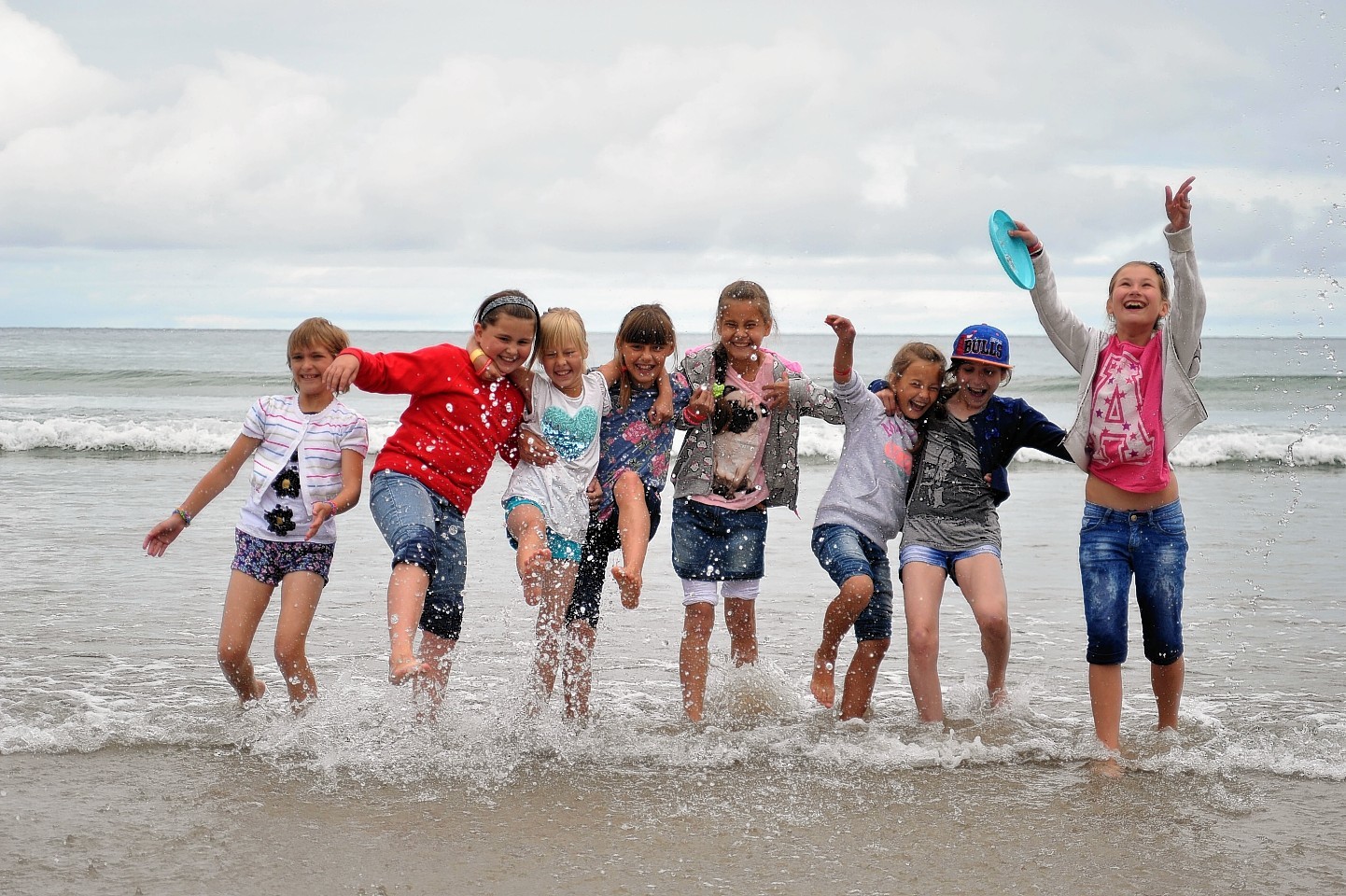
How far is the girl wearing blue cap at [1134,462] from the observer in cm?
447

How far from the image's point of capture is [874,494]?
5055 mm

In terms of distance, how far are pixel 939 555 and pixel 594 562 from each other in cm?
146

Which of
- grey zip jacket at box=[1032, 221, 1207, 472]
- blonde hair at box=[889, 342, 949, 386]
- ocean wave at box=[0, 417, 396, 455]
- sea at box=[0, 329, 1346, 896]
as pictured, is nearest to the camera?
sea at box=[0, 329, 1346, 896]

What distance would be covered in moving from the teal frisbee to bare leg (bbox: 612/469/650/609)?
172 cm

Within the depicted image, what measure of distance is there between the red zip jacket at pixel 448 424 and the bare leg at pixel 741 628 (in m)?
1.29

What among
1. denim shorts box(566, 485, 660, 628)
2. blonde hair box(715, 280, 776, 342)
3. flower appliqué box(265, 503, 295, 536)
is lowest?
denim shorts box(566, 485, 660, 628)

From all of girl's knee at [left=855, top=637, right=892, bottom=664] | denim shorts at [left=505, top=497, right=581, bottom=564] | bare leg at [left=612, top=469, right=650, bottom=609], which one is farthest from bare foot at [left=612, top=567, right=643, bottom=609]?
girl's knee at [left=855, top=637, right=892, bottom=664]

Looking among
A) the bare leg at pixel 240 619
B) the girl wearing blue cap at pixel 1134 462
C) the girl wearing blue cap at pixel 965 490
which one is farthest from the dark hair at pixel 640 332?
the bare leg at pixel 240 619

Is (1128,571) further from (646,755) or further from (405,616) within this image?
(405,616)

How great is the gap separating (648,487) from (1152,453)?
2.03 meters

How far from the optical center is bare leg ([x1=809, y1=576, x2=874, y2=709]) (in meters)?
4.75

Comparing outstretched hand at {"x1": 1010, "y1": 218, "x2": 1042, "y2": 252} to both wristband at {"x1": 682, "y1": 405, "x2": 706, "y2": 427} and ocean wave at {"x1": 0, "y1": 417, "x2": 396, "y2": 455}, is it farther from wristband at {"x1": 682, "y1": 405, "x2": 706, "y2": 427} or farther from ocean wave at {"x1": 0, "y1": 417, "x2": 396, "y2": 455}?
ocean wave at {"x1": 0, "y1": 417, "x2": 396, "y2": 455}

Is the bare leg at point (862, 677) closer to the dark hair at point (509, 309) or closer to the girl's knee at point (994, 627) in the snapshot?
the girl's knee at point (994, 627)

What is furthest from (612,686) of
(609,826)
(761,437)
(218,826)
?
(218,826)
